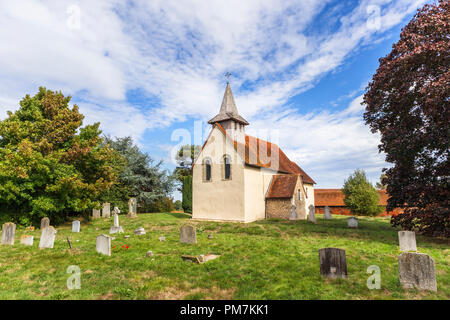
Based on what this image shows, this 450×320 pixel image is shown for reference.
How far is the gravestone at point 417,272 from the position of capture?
5.93 metres

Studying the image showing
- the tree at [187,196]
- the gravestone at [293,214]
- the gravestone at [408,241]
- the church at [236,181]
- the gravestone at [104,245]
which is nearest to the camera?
the gravestone at [104,245]

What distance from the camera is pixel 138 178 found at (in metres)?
31.1

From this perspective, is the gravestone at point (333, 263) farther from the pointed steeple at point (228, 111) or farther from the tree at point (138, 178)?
the tree at point (138, 178)

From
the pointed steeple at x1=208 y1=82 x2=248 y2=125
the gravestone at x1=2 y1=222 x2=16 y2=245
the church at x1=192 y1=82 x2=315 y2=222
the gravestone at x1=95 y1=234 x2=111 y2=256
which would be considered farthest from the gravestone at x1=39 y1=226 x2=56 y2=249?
the pointed steeple at x1=208 y1=82 x2=248 y2=125

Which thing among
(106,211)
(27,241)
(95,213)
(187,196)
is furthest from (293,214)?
(95,213)

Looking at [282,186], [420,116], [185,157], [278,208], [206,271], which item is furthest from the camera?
[185,157]

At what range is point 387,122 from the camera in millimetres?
15625

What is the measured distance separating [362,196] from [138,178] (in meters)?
27.4

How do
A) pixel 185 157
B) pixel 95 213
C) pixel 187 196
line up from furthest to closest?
pixel 185 157, pixel 187 196, pixel 95 213

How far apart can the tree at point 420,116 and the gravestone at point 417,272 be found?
27.5 ft

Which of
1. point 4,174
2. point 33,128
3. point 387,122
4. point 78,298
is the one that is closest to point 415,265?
point 78,298

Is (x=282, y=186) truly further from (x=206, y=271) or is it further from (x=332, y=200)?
(x=206, y=271)

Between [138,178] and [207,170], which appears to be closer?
[207,170]

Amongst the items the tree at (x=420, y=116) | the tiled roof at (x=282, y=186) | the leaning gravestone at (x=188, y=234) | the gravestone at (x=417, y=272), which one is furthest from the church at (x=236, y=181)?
the gravestone at (x=417, y=272)
